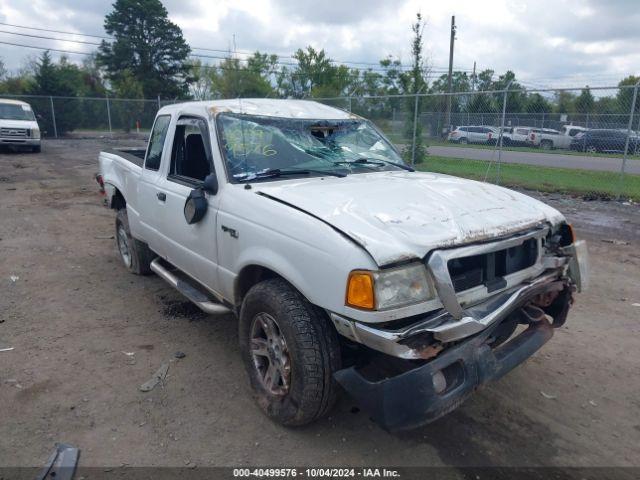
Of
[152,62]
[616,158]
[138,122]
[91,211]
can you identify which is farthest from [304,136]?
[152,62]

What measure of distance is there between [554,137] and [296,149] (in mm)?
11820

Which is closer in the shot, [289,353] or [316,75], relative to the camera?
[289,353]

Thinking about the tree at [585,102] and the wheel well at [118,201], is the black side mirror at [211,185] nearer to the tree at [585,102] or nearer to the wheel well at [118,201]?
the wheel well at [118,201]

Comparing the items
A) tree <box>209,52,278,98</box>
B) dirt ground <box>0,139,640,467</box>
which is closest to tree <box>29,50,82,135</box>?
tree <box>209,52,278,98</box>

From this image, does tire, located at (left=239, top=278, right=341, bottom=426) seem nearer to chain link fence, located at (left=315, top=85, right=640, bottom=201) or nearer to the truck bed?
the truck bed

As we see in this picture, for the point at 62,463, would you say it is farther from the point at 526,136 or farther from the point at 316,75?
the point at 316,75

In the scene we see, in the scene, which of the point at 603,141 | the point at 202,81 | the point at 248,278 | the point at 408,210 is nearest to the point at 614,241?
the point at 603,141

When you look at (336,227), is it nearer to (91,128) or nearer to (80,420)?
(80,420)

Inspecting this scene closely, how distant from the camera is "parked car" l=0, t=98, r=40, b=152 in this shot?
1928 centimetres

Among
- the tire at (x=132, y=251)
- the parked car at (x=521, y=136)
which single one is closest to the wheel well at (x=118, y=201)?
the tire at (x=132, y=251)

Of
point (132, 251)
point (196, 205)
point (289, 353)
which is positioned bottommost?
point (132, 251)

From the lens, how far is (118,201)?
6.03 metres

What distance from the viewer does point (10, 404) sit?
10.9ft

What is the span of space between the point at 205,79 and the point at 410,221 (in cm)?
5819
